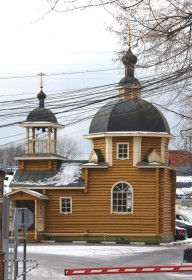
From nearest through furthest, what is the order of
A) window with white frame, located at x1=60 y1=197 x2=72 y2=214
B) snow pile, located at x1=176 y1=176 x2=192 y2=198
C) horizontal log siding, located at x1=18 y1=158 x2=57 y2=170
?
window with white frame, located at x1=60 y1=197 x2=72 y2=214 < horizontal log siding, located at x1=18 y1=158 x2=57 y2=170 < snow pile, located at x1=176 y1=176 x2=192 y2=198

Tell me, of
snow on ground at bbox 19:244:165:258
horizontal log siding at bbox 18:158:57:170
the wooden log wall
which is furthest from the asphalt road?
horizontal log siding at bbox 18:158:57:170

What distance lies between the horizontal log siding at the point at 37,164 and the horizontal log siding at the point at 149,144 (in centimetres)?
591

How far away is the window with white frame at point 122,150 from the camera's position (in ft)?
165

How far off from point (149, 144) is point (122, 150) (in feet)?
5.67

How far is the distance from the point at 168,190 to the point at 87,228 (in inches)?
221

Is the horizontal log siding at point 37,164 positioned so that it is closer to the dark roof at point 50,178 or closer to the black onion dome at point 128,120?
the dark roof at point 50,178

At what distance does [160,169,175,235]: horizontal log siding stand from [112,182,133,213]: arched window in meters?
1.93

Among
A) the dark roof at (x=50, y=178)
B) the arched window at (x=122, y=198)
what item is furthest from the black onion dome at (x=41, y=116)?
the arched window at (x=122, y=198)

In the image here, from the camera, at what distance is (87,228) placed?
50.3 metres

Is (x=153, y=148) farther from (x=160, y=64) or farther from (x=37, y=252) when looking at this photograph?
(x=160, y=64)


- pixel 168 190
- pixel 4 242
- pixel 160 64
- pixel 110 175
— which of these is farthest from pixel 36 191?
pixel 160 64

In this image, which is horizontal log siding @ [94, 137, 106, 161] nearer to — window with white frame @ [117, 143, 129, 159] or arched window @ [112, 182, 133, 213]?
window with white frame @ [117, 143, 129, 159]

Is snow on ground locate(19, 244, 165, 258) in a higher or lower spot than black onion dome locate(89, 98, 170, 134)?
lower

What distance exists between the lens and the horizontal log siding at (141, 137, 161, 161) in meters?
50.4
